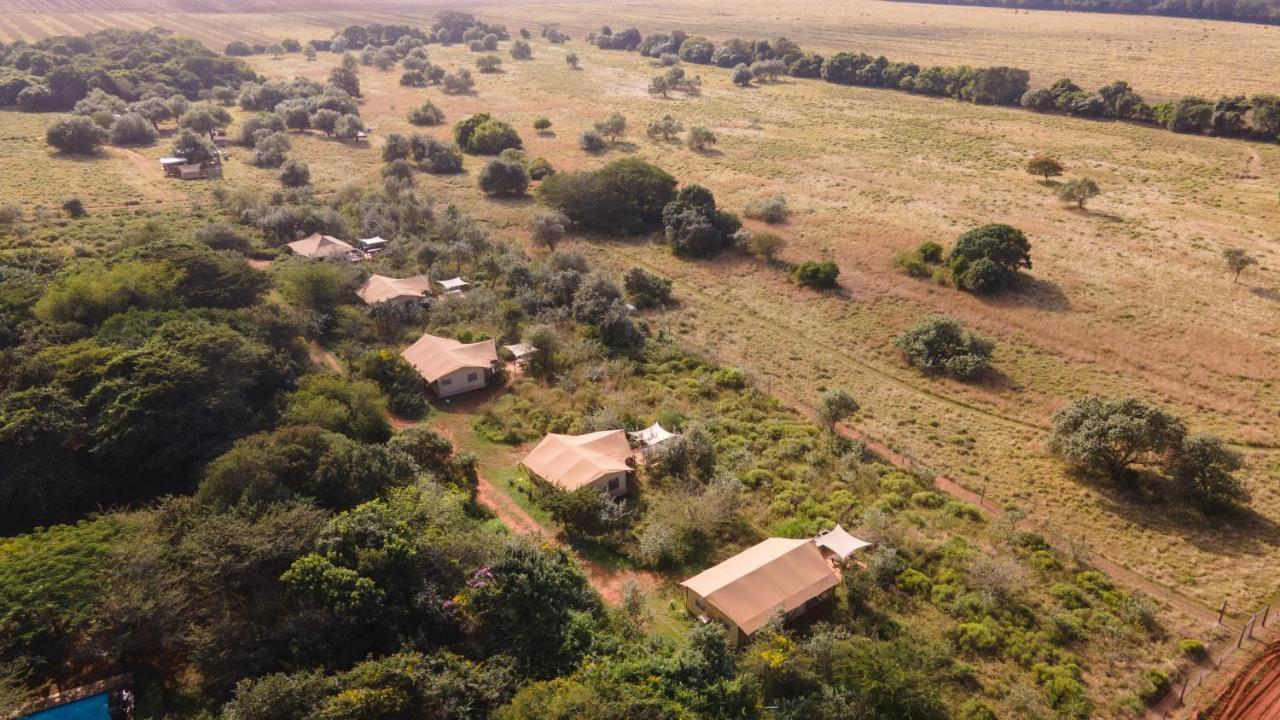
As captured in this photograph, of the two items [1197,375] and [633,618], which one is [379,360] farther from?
[1197,375]

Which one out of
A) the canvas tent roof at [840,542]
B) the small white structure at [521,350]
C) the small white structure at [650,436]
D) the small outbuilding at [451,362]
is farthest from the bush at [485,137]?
the canvas tent roof at [840,542]

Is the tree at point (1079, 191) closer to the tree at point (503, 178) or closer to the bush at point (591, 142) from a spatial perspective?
the bush at point (591, 142)

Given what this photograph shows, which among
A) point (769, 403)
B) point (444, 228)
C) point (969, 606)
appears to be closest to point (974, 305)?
point (769, 403)

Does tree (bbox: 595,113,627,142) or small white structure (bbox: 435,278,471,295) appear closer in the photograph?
small white structure (bbox: 435,278,471,295)

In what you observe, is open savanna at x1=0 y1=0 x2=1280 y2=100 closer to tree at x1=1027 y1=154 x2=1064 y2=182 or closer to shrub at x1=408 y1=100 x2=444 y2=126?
tree at x1=1027 y1=154 x2=1064 y2=182

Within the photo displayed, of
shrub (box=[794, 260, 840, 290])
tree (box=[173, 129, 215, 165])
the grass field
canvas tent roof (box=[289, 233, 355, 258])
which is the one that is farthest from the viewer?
tree (box=[173, 129, 215, 165])

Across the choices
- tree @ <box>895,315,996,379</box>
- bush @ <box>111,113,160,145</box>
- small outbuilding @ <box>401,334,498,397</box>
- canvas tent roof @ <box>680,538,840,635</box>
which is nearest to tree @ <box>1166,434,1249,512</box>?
tree @ <box>895,315,996,379</box>
